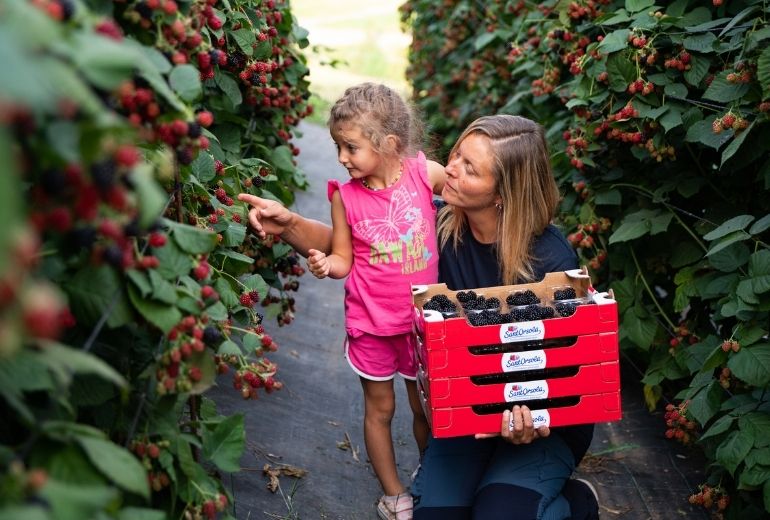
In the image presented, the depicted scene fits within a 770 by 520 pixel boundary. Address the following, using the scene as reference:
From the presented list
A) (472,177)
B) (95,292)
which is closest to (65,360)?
(95,292)

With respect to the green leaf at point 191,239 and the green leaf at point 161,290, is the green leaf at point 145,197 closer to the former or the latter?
the green leaf at point 161,290

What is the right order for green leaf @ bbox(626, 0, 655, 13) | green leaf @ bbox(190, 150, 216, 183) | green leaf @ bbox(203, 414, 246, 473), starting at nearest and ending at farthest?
green leaf @ bbox(203, 414, 246, 473) → green leaf @ bbox(190, 150, 216, 183) → green leaf @ bbox(626, 0, 655, 13)

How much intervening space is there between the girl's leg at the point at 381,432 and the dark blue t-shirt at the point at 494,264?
44 cm

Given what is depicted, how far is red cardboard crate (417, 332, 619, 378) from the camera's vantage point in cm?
263

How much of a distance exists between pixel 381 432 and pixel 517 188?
3.16ft

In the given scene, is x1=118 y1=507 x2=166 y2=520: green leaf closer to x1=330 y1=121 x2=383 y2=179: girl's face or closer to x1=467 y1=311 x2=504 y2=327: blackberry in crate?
x1=467 y1=311 x2=504 y2=327: blackberry in crate

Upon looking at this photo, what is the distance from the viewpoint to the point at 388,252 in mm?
3229

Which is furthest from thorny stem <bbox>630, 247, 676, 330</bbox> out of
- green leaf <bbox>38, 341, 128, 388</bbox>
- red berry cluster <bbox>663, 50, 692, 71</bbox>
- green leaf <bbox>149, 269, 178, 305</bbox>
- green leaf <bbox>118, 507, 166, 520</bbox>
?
green leaf <bbox>38, 341, 128, 388</bbox>

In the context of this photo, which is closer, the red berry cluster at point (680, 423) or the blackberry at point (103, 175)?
the blackberry at point (103, 175)

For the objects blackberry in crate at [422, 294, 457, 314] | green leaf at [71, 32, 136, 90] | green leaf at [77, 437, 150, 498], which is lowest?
blackberry in crate at [422, 294, 457, 314]

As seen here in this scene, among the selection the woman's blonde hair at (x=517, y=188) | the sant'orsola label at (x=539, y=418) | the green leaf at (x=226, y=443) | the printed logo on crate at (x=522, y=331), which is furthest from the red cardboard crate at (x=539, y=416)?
the green leaf at (x=226, y=443)

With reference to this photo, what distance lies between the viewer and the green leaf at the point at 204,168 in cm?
261

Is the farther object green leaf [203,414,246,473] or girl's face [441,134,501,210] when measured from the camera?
girl's face [441,134,501,210]

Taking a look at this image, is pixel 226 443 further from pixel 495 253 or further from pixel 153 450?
pixel 495 253
